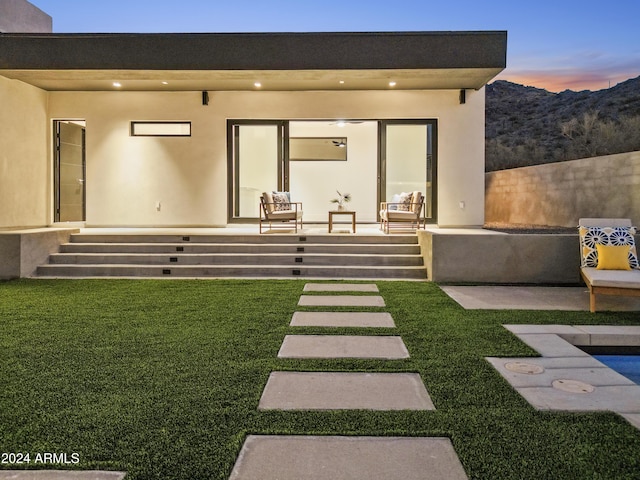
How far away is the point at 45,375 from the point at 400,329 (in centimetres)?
241

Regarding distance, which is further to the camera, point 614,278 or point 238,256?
point 238,256

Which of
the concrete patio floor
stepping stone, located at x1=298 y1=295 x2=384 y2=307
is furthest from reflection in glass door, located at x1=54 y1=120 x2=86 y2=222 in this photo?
the concrete patio floor

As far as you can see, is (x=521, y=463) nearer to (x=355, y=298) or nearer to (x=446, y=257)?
(x=355, y=298)

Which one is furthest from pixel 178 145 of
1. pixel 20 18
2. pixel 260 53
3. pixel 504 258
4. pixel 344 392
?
pixel 344 392

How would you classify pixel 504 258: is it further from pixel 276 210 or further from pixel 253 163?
pixel 253 163

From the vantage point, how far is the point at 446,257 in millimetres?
6309

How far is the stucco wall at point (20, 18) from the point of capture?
10.8 metres

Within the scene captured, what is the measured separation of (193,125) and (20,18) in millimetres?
5605

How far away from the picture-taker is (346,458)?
1839 millimetres

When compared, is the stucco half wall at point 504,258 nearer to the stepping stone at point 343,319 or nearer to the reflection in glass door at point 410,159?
the stepping stone at point 343,319

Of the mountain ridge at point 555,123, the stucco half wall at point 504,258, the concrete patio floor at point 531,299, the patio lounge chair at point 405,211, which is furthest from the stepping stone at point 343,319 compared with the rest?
the mountain ridge at point 555,123

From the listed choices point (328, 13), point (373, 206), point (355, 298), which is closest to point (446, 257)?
point (355, 298)

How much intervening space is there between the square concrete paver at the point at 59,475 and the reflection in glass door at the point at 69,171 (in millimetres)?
9212

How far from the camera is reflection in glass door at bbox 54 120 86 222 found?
32.2 ft
